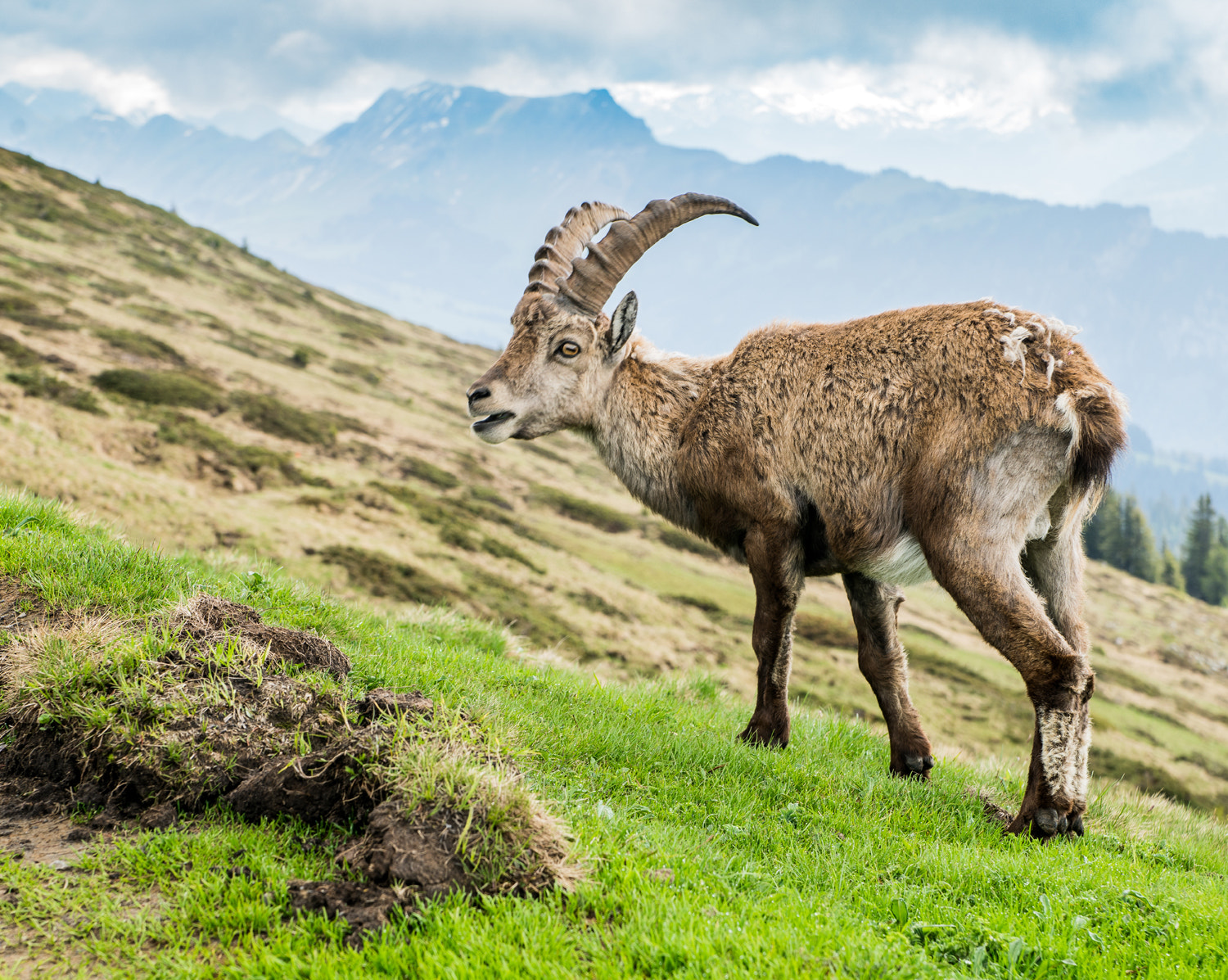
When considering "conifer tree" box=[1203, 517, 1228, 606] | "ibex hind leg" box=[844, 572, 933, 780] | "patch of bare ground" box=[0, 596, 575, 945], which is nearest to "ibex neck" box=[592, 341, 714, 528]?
"ibex hind leg" box=[844, 572, 933, 780]

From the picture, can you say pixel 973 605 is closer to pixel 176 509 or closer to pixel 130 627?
pixel 130 627

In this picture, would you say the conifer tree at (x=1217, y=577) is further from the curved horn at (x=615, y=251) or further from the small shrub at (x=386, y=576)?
the curved horn at (x=615, y=251)

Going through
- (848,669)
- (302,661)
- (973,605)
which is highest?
(973,605)

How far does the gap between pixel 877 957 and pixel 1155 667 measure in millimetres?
67563

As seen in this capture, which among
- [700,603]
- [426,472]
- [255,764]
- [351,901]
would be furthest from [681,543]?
[351,901]

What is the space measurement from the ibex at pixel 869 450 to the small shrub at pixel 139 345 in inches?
1329

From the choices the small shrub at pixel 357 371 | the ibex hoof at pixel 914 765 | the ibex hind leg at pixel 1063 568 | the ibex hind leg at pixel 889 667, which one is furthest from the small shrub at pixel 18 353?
the ibex hind leg at pixel 1063 568

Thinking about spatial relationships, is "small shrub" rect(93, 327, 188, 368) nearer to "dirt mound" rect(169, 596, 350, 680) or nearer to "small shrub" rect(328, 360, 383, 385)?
"small shrub" rect(328, 360, 383, 385)

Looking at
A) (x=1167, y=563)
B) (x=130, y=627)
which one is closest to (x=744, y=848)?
(x=130, y=627)

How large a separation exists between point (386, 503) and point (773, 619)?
26.7 meters

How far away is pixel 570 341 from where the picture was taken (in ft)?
29.8

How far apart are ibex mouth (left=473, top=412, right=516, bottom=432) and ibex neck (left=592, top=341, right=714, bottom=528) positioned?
99 centimetres

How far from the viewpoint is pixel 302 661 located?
6.10 meters

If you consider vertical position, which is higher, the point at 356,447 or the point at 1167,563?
the point at 1167,563
